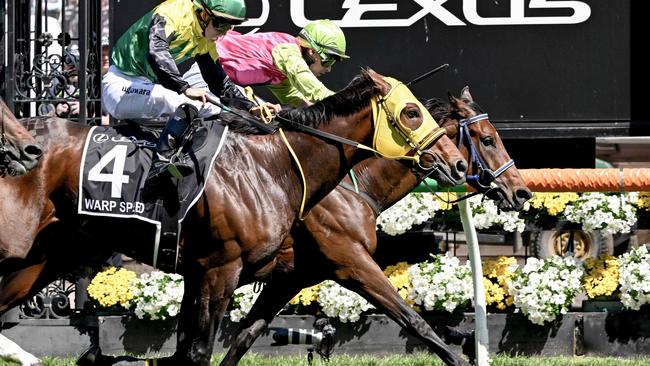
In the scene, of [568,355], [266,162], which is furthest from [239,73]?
[568,355]

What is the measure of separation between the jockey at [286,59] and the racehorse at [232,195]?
2.86 feet

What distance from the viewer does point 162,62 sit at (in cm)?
700

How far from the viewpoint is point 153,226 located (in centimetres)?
693

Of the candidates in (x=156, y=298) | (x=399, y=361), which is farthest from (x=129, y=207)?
(x=399, y=361)

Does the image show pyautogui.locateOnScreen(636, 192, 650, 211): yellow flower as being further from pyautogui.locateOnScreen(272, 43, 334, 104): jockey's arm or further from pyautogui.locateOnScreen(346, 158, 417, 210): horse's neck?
pyautogui.locateOnScreen(272, 43, 334, 104): jockey's arm

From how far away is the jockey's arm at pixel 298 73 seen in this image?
804 centimetres

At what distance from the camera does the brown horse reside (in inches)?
302

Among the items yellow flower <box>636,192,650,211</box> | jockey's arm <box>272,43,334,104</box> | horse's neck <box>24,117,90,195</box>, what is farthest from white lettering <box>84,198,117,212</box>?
yellow flower <box>636,192,650,211</box>

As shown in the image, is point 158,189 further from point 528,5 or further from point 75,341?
point 528,5

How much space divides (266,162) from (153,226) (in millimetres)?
633

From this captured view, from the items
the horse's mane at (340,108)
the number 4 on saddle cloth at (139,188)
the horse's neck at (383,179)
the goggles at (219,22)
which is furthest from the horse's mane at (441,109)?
the number 4 on saddle cloth at (139,188)

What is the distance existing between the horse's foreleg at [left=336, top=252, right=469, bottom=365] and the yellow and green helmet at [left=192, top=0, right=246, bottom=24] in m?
1.42

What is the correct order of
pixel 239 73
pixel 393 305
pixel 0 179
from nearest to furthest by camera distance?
1. pixel 0 179
2. pixel 393 305
3. pixel 239 73

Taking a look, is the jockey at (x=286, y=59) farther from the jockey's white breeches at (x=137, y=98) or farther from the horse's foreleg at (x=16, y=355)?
the horse's foreleg at (x=16, y=355)
